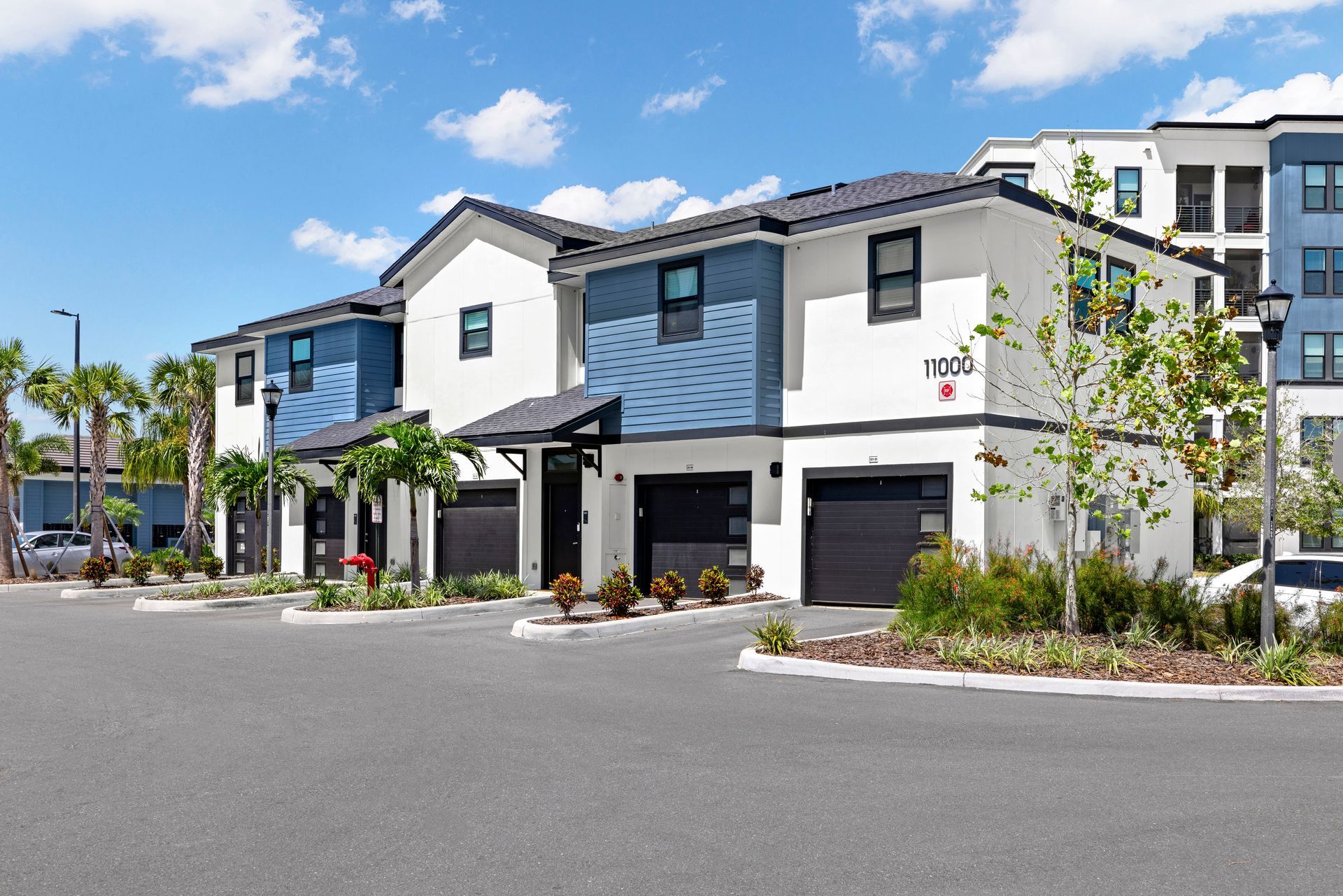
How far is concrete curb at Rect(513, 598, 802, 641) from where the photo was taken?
16.7m

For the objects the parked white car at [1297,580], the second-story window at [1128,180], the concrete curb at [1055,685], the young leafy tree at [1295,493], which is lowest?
the concrete curb at [1055,685]

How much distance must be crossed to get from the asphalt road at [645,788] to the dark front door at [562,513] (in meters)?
11.1

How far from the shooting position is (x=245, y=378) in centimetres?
3403

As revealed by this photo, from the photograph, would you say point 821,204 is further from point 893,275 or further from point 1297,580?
point 1297,580

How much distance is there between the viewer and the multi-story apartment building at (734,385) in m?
19.0

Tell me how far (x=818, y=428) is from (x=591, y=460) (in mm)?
5127

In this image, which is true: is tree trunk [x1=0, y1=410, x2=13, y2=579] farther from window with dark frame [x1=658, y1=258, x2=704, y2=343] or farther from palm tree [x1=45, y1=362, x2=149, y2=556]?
window with dark frame [x1=658, y1=258, x2=704, y2=343]

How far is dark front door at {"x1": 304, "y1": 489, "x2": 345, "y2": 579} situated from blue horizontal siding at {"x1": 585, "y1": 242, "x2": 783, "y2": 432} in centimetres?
1080

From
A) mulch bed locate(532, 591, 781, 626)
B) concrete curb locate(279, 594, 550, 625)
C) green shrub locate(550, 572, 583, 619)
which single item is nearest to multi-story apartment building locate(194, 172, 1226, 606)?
mulch bed locate(532, 591, 781, 626)

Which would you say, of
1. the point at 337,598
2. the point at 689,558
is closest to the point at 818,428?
the point at 689,558

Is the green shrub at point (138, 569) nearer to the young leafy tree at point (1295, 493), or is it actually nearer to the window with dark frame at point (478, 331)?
the window with dark frame at point (478, 331)

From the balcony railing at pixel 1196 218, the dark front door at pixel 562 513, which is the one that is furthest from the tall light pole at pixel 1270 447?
the balcony railing at pixel 1196 218

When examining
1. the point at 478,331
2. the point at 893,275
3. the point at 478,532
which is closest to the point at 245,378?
the point at 478,331

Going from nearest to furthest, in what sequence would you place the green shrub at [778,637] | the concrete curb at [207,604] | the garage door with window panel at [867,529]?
1. the green shrub at [778,637]
2. the garage door with window panel at [867,529]
3. the concrete curb at [207,604]
